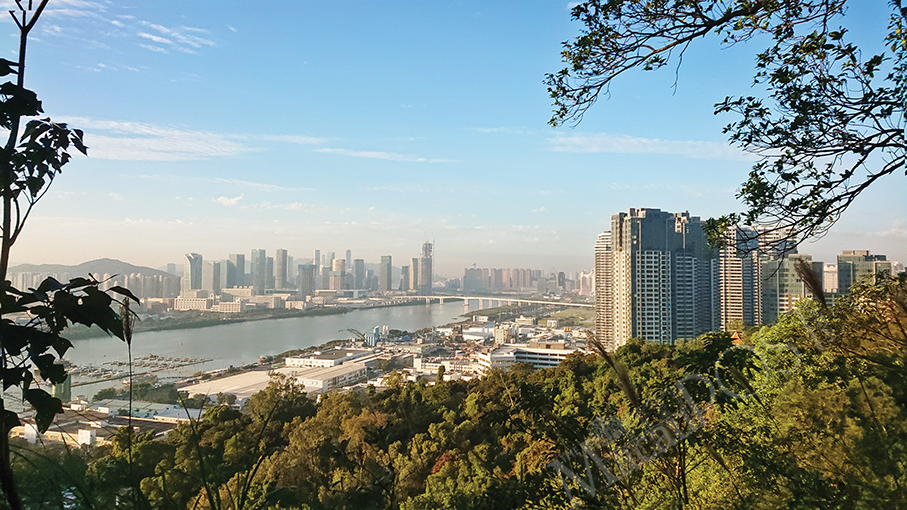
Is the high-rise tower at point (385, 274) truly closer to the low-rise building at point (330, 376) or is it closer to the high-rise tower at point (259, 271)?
the high-rise tower at point (259, 271)

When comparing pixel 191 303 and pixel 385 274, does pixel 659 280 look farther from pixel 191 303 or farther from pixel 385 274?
pixel 385 274

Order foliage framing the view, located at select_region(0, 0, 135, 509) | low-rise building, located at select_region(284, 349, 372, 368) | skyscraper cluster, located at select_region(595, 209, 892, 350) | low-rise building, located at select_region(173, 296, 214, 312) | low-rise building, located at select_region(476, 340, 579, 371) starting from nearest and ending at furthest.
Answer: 1. foliage framing the view, located at select_region(0, 0, 135, 509)
2. low-rise building, located at select_region(284, 349, 372, 368)
3. low-rise building, located at select_region(173, 296, 214, 312)
4. skyscraper cluster, located at select_region(595, 209, 892, 350)
5. low-rise building, located at select_region(476, 340, 579, 371)

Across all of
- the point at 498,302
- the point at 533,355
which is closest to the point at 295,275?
the point at 533,355

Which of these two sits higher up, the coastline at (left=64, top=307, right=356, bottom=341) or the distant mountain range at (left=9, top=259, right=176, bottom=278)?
the distant mountain range at (left=9, top=259, right=176, bottom=278)

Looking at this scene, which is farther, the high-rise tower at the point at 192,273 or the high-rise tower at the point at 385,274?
the high-rise tower at the point at 385,274

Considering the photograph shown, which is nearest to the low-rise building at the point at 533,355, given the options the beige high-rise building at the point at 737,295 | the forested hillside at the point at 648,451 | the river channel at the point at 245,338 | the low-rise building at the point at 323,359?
the low-rise building at the point at 323,359

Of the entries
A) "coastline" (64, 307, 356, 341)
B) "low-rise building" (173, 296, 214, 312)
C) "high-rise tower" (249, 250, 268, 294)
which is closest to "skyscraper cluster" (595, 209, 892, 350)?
"coastline" (64, 307, 356, 341)

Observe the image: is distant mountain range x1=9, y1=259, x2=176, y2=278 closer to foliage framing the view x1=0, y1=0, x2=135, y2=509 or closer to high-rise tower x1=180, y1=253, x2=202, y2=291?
foliage framing the view x1=0, y1=0, x2=135, y2=509

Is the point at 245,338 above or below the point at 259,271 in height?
below
